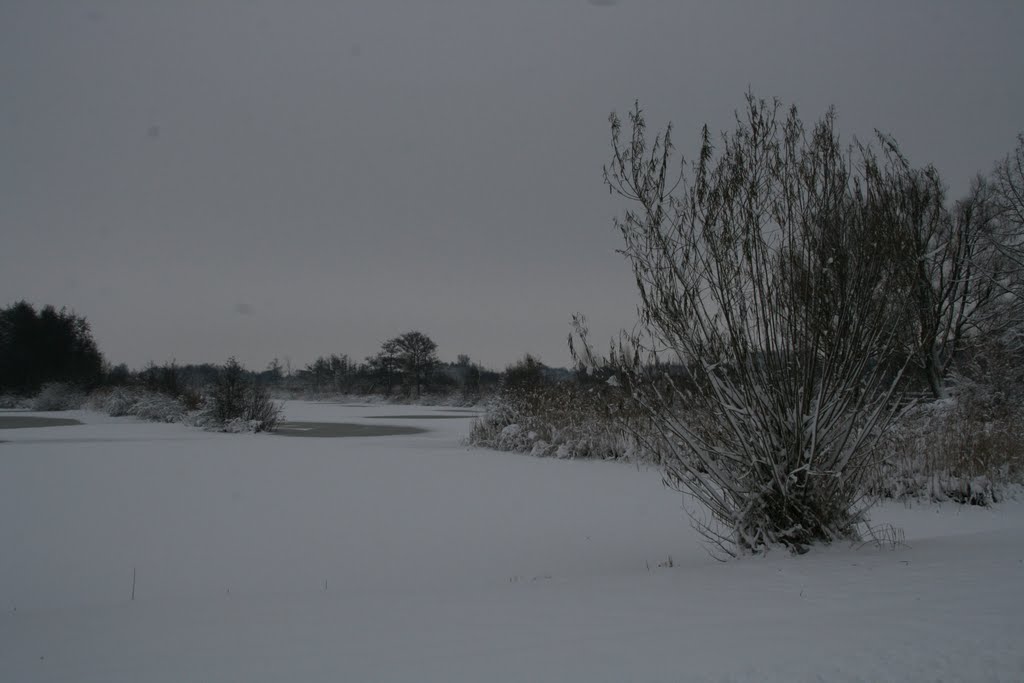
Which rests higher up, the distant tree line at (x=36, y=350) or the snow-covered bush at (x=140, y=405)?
the distant tree line at (x=36, y=350)

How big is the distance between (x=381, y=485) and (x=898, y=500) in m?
7.60

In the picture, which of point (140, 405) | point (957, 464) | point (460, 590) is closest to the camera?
point (460, 590)

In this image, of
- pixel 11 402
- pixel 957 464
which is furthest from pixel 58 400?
pixel 957 464

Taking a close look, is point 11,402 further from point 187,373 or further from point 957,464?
point 957,464

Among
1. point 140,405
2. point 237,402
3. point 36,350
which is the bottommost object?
point 140,405

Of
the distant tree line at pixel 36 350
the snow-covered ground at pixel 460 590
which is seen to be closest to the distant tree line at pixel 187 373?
the distant tree line at pixel 36 350

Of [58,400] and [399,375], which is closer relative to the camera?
[58,400]

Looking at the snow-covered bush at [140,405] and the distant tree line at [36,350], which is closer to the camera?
the snow-covered bush at [140,405]

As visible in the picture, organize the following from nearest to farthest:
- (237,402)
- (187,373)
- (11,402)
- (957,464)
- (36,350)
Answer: (957,464), (237,402), (11,402), (36,350), (187,373)

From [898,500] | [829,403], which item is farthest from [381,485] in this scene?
[898,500]

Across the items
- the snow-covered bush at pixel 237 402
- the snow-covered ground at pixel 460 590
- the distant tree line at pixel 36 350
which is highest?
the distant tree line at pixel 36 350

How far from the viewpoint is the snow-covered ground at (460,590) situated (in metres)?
2.54

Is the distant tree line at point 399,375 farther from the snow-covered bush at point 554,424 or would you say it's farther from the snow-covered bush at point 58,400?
the snow-covered bush at point 554,424

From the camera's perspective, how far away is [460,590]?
162 inches
